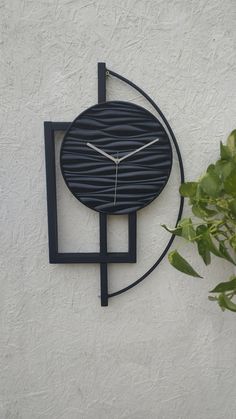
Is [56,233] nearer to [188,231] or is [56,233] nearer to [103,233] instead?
[103,233]

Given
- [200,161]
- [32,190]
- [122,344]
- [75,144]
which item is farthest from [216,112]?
[122,344]

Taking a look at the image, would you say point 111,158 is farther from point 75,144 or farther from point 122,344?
point 122,344

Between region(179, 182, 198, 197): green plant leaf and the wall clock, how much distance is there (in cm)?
5

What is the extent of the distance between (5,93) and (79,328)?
2.05 feet

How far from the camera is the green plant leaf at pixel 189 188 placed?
73 centimetres

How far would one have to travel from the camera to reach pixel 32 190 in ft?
2.63

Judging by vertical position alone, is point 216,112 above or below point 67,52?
below

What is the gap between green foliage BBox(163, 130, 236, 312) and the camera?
665 mm

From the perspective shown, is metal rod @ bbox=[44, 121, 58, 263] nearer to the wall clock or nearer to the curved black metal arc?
the wall clock

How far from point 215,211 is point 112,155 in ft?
0.91

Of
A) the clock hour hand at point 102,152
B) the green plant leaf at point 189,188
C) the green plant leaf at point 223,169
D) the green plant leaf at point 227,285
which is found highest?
the clock hour hand at point 102,152

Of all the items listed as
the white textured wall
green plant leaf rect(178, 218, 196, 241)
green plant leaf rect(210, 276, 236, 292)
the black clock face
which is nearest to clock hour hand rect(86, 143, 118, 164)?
the black clock face

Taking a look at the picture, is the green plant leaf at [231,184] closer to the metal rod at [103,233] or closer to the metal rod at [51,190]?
the metal rod at [103,233]

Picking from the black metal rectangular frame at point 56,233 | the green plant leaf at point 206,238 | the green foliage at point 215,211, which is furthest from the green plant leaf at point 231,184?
the black metal rectangular frame at point 56,233
